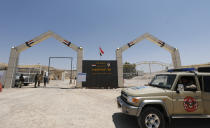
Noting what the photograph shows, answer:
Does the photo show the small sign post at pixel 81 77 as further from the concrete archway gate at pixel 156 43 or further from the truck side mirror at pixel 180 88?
the truck side mirror at pixel 180 88

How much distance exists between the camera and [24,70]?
17.4 m

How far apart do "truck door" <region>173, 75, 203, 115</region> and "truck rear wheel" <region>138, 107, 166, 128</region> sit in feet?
1.86

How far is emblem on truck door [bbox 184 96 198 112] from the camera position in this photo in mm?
3178

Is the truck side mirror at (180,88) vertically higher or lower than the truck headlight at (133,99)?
higher

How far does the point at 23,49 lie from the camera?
1415 centimetres

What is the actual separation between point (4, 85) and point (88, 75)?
37.0 ft

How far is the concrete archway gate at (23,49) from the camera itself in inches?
520

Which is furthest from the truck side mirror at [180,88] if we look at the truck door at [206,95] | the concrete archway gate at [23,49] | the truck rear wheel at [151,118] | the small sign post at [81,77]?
the concrete archway gate at [23,49]

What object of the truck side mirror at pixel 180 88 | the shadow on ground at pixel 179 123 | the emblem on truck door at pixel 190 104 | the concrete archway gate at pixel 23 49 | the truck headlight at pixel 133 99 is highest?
the concrete archway gate at pixel 23 49

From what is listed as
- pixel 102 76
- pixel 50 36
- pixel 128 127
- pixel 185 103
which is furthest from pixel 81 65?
pixel 185 103

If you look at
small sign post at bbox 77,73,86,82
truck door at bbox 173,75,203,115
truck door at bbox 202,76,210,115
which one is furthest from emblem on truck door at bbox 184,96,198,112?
small sign post at bbox 77,73,86,82

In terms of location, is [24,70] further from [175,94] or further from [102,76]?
[175,94]

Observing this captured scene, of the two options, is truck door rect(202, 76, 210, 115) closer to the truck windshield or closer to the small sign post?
the truck windshield

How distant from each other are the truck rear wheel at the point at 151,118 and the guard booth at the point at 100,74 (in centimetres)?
1063
